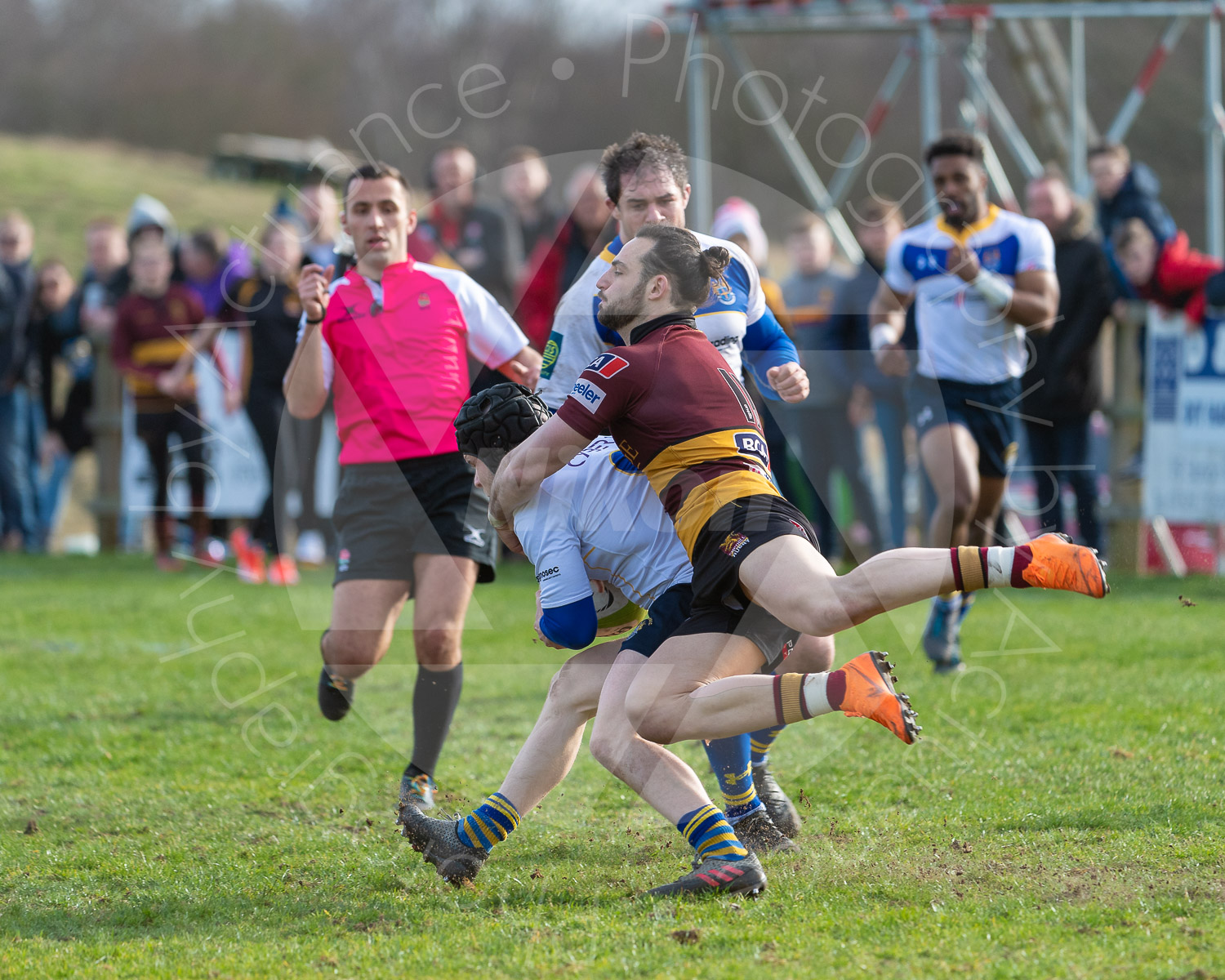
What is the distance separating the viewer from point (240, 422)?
11727 mm

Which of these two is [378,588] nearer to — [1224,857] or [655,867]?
[655,867]

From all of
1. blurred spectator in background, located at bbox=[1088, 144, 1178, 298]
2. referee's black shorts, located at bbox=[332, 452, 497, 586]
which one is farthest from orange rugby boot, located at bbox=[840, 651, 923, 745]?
blurred spectator in background, located at bbox=[1088, 144, 1178, 298]

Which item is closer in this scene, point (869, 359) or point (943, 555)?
point (943, 555)

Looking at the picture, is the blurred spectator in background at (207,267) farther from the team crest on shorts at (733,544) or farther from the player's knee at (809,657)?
the team crest on shorts at (733,544)

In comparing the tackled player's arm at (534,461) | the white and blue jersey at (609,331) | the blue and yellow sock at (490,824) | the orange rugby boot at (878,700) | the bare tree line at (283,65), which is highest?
the bare tree line at (283,65)

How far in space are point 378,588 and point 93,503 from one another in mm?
8359

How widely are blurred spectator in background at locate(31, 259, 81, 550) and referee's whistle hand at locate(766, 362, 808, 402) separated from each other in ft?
32.5

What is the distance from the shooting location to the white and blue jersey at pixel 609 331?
446 cm

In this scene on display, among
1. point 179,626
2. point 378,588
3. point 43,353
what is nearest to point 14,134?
point 43,353

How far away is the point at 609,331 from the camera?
4441 millimetres


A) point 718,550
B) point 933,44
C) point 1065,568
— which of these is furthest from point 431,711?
point 933,44

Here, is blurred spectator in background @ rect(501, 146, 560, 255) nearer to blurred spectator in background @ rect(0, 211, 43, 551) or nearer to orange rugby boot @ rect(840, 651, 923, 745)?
orange rugby boot @ rect(840, 651, 923, 745)

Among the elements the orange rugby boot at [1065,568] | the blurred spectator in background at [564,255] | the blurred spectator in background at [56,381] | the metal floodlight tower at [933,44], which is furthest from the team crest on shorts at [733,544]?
the blurred spectator in background at [56,381]

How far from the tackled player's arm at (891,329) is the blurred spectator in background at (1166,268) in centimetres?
282
